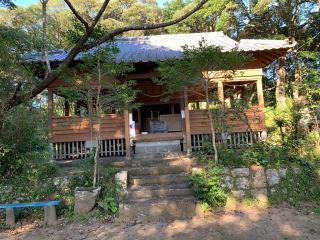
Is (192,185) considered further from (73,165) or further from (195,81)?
(73,165)

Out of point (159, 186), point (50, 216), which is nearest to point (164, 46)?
point (159, 186)

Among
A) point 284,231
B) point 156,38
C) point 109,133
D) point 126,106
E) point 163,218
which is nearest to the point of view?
point 284,231

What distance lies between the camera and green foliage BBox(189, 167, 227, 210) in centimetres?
623

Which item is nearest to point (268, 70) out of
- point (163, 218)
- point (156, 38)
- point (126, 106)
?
point (156, 38)

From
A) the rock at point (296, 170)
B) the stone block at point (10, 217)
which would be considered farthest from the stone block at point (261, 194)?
the stone block at point (10, 217)

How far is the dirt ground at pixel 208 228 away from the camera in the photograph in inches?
198

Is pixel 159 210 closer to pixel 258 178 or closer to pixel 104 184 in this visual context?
pixel 104 184

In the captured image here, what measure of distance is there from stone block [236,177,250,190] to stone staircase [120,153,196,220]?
1.13 meters

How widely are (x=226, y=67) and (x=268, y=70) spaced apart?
47.9 feet

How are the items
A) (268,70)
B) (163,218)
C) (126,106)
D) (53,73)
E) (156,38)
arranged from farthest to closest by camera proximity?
(268,70)
(156,38)
(126,106)
(53,73)
(163,218)

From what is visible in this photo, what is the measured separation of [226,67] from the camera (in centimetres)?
743

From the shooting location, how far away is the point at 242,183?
6879mm

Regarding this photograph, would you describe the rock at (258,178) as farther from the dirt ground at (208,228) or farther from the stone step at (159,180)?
the stone step at (159,180)

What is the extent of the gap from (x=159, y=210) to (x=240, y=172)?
218cm
